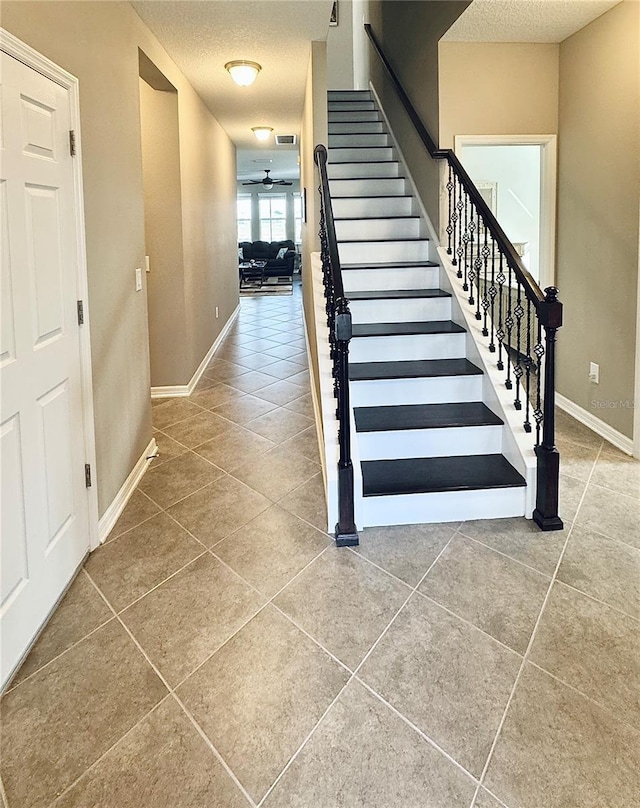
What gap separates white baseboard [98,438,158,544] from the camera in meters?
2.61

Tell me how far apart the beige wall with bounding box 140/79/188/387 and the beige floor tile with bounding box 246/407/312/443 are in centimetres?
108

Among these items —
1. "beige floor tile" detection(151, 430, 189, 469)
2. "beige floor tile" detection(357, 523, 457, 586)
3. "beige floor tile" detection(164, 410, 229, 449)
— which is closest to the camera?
"beige floor tile" detection(357, 523, 457, 586)

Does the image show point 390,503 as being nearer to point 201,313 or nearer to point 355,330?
point 355,330

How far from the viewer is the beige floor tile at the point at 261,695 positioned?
4.83ft

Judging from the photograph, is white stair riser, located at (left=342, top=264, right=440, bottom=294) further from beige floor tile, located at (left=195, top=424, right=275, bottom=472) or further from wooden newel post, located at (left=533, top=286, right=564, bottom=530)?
wooden newel post, located at (left=533, top=286, right=564, bottom=530)

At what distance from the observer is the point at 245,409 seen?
452 centimetres

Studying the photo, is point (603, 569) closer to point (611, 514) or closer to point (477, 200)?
point (611, 514)

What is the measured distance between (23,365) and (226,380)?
3.60 meters

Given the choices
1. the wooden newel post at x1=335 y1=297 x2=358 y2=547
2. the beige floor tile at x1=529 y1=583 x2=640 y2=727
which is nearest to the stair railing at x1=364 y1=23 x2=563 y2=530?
the beige floor tile at x1=529 y1=583 x2=640 y2=727

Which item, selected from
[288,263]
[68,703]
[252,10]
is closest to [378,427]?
[68,703]

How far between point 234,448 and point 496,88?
3.11 m

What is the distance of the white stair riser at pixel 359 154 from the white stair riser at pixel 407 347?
279 cm

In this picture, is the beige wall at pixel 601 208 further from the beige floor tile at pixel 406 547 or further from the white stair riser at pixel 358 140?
the white stair riser at pixel 358 140

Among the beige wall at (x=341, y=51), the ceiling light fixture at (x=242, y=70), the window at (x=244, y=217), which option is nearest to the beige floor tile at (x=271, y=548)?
the ceiling light fixture at (x=242, y=70)
